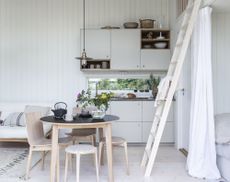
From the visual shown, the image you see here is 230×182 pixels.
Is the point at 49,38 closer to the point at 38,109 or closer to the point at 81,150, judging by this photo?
the point at 38,109

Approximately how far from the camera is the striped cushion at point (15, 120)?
18.5ft

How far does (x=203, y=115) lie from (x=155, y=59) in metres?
2.45

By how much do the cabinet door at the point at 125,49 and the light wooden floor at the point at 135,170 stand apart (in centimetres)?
188

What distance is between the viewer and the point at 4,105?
6.23 metres

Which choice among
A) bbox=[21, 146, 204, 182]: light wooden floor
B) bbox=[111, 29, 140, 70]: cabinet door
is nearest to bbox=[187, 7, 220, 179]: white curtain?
bbox=[21, 146, 204, 182]: light wooden floor

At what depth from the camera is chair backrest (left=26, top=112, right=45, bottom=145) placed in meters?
3.86

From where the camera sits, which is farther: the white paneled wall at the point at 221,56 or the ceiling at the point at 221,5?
the white paneled wall at the point at 221,56

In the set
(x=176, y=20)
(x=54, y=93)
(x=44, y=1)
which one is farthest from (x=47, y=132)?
(x=176, y=20)

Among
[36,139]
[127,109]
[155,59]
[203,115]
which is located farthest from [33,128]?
[155,59]

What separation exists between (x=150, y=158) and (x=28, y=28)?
13.5 feet

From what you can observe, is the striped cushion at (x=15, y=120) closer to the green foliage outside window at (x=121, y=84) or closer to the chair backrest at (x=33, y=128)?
the chair backrest at (x=33, y=128)

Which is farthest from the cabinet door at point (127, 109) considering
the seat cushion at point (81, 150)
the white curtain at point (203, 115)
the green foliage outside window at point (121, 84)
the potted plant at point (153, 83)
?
the seat cushion at point (81, 150)

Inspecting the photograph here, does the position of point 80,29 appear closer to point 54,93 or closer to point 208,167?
point 54,93

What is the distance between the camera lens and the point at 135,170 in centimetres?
429
